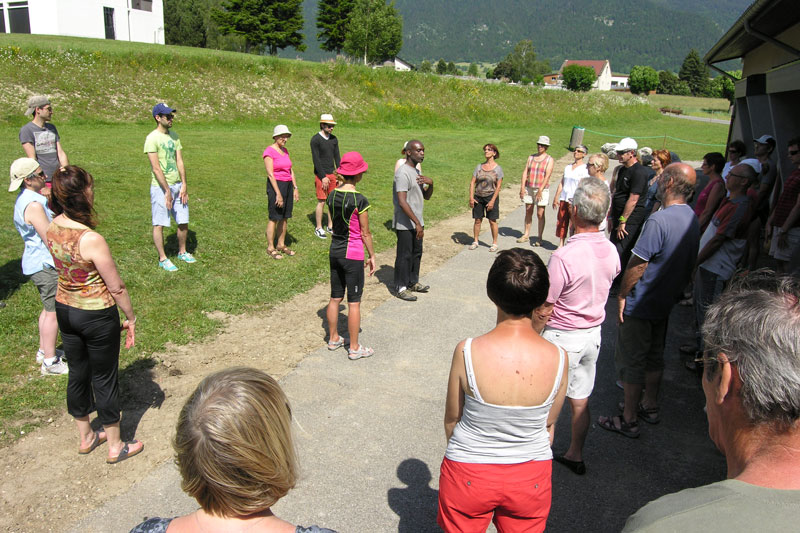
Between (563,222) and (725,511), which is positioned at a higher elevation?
(725,511)

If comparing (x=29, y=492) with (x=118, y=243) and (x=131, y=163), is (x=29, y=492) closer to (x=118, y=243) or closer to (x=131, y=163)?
Answer: (x=118, y=243)

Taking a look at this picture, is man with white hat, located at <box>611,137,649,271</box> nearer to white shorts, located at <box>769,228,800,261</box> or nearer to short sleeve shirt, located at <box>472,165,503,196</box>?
white shorts, located at <box>769,228,800,261</box>

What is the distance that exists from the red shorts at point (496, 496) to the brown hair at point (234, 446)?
3.39 feet

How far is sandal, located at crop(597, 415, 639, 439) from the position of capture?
4405 millimetres

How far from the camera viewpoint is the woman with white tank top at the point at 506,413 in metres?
2.37

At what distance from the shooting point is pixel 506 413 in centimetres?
237

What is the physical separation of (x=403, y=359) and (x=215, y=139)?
654 inches

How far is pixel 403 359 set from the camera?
5594 mm

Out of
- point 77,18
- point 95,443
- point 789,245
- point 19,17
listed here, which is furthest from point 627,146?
point 19,17

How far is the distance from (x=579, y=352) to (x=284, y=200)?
5.83 metres

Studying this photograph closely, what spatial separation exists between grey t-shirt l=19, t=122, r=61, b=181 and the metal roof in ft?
32.7

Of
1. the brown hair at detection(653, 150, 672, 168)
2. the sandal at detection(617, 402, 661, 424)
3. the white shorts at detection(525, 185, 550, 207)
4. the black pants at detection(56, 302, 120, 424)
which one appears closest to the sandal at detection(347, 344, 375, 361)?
the black pants at detection(56, 302, 120, 424)

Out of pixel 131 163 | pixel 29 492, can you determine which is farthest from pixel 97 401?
pixel 131 163

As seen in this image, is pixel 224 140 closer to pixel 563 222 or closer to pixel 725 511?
pixel 563 222
